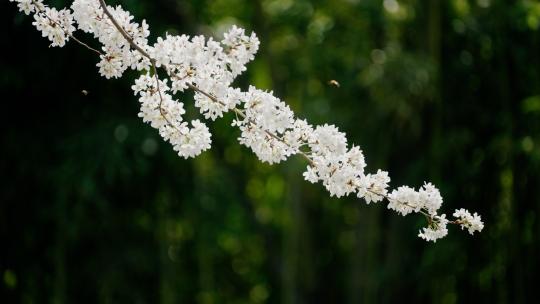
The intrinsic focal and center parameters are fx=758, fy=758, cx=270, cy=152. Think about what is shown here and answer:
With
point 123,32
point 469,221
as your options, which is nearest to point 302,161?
point 469,221

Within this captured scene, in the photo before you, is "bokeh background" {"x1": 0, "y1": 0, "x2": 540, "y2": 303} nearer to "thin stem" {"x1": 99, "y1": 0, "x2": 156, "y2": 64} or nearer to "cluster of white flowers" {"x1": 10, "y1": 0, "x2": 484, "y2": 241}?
"cluster of white flowers" {"x1": 10, "y1": 0, "x2": 484, "y2": 241}

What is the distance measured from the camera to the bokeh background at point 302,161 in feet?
12.8

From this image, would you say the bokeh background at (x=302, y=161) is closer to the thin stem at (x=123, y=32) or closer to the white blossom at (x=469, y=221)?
the white blossom at (x=469, y=221)

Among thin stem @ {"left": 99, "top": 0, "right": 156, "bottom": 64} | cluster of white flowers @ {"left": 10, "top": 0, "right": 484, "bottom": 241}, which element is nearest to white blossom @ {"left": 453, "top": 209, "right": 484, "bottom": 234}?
cluster of white flowers @ {"left": 10, "top": 0, "right": 484, "bottom": 241}

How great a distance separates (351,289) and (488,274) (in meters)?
0.81

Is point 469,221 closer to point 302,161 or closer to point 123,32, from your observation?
point 123,32

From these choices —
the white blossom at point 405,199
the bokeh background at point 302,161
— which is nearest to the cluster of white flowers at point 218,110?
the white blossom at point 405,199

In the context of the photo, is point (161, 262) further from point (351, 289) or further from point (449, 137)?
point (449, 137)

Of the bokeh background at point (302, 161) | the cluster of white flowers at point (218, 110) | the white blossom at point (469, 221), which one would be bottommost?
the white blossom at point (469, 221)

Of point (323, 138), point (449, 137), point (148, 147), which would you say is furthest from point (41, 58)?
point (323, 138)

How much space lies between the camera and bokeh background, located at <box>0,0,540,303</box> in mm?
3914

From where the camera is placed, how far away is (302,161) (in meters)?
4.05

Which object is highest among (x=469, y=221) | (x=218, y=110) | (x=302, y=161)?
(x=302, y=161)

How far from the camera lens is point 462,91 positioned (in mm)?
4125
